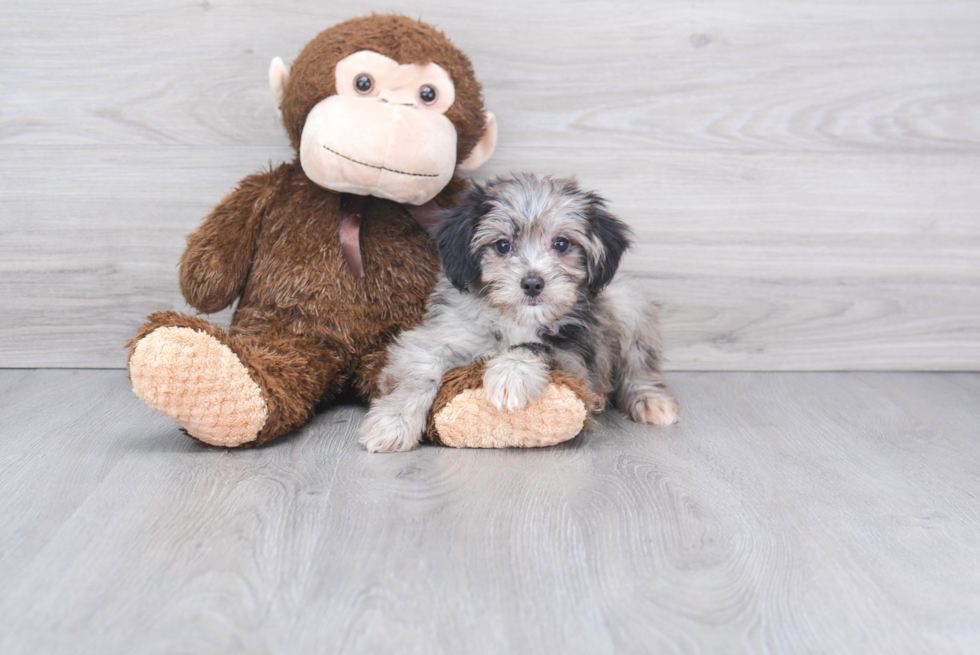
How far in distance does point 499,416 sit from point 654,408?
505 millimetres

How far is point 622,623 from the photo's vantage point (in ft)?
3.70

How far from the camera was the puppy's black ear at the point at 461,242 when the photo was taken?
1.77m

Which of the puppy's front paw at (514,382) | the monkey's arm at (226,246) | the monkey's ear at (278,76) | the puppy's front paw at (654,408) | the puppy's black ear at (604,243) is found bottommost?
the puppy's front paw at (654,408)

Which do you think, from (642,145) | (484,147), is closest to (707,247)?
(642,145)

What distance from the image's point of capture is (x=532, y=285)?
1704mm

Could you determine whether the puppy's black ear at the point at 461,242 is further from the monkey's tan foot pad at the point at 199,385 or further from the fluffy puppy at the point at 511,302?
the monkey's tan foot pad at the point at 199,385

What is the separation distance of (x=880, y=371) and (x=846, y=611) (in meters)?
1.72

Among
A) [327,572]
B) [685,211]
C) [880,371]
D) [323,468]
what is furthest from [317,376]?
[880,371]

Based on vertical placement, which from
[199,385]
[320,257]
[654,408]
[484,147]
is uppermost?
[484,147]

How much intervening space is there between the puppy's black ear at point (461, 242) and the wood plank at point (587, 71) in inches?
28.0

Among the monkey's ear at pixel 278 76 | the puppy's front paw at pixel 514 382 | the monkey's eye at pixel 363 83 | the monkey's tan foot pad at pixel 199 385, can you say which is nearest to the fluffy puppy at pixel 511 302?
the puppy's front paw at pixel 514 382

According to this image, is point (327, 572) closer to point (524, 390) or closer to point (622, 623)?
point (622, 623)

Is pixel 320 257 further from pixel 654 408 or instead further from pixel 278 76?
pixel 654 408

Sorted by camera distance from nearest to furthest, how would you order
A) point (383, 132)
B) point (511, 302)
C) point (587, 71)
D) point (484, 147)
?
1. point (511, 302)
2. point (383, 132)
3. point (484, 147)
4. point (587, 71)
